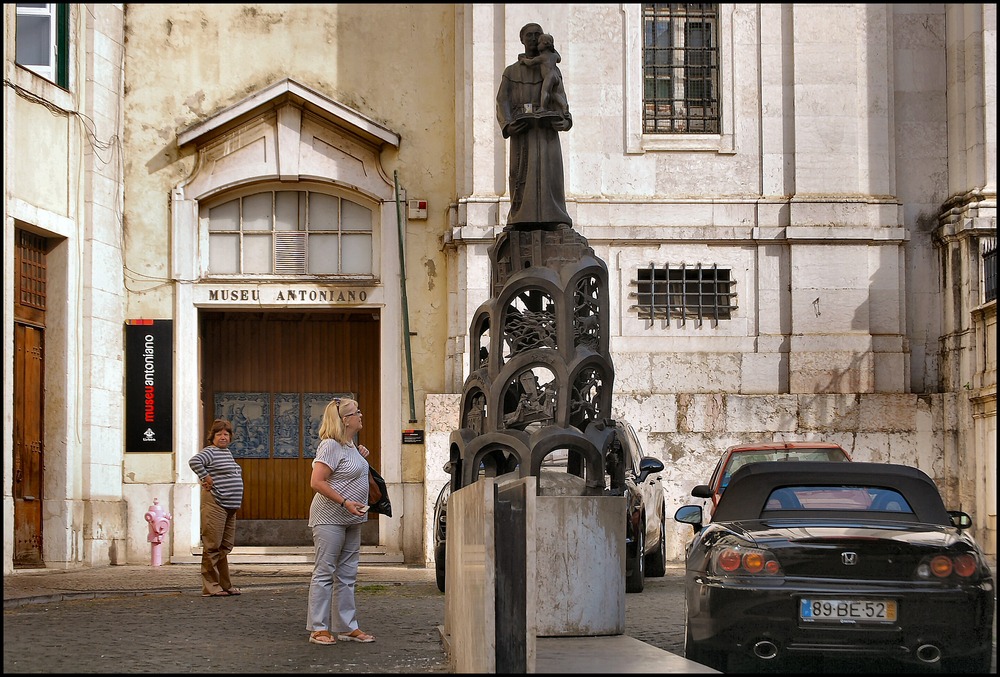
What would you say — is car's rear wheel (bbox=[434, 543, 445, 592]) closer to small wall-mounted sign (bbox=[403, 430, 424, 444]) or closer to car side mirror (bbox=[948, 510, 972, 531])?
car side mirror (bbox=[948, 510, 972, 531])

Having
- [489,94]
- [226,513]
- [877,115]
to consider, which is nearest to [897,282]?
[877,115]

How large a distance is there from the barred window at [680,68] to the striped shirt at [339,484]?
40.8 feet

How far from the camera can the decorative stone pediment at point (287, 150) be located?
21.8 metres

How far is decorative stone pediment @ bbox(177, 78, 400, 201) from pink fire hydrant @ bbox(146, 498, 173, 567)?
190 inches

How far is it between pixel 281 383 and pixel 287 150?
4153 millimetres

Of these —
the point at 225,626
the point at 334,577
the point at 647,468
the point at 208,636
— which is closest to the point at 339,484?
the point at 334,577

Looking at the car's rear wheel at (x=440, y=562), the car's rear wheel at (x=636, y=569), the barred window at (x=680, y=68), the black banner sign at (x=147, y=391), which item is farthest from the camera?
the barred window at (x=680, y=68)

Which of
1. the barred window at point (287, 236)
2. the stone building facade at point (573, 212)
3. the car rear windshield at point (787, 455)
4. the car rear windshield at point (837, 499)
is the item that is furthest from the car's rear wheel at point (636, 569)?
the barred window at point (287, 236)

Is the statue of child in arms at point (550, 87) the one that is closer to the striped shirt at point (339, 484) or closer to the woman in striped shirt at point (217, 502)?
the striped shirt at point (339, 484)

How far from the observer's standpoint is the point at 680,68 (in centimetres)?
2205

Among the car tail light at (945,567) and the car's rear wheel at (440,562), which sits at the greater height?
the car tail light at (945,567)

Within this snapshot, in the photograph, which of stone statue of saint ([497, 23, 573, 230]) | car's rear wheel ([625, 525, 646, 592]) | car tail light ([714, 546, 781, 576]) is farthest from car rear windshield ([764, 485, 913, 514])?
car's rear wheel ([625, 525, 646, 592])

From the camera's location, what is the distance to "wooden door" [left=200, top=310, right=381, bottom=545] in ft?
77.5

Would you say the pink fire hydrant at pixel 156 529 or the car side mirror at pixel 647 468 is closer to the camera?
the car side mirror at pixel 647 468
